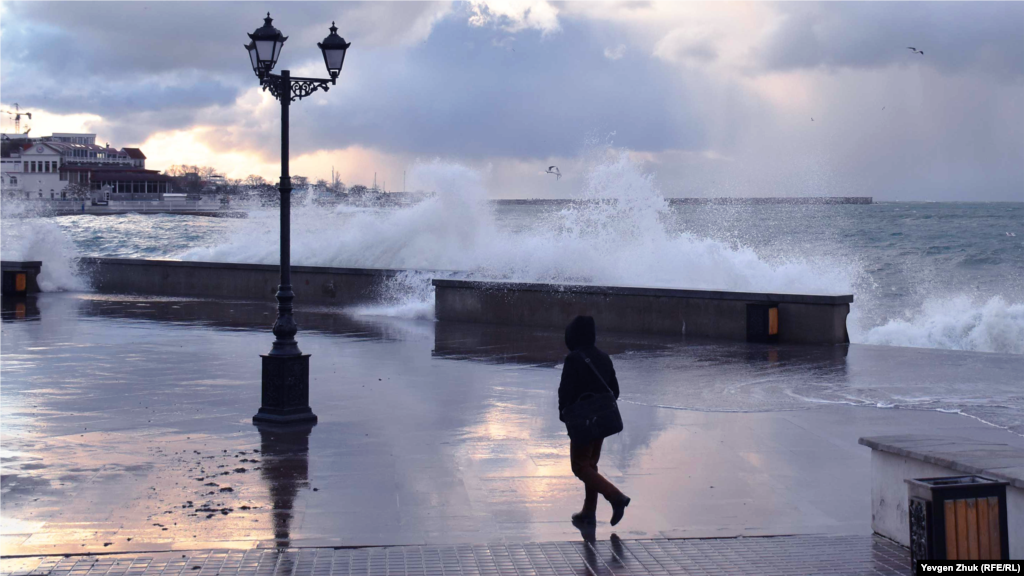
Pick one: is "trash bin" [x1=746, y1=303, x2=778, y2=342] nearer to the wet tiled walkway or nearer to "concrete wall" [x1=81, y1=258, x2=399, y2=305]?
"concrete wall" [x1=81, y1=258, x2=399, y2=305]

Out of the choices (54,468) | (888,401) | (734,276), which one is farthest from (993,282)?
(54,468)

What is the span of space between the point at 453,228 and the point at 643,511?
21.3 metres

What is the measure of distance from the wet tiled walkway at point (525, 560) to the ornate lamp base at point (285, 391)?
3.68 metres

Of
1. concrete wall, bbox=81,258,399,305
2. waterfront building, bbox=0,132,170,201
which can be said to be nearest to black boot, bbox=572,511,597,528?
concrete wall, bbox=81,258,399,305

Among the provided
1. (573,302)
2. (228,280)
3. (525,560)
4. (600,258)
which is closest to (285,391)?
(525,560)

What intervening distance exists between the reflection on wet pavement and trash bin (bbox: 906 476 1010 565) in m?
1.37

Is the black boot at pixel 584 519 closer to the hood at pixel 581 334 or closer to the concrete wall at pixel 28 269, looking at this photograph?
the hood at pixel 581 334

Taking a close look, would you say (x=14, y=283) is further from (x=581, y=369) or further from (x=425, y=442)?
(x=581, y=369)

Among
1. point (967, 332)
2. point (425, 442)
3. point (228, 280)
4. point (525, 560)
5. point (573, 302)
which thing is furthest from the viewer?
point (228, 280)

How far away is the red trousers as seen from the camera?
5.79m

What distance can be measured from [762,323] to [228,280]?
574 inches

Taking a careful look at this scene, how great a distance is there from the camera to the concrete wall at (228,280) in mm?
22047

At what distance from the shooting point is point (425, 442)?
8164mm

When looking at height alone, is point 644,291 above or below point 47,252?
below
